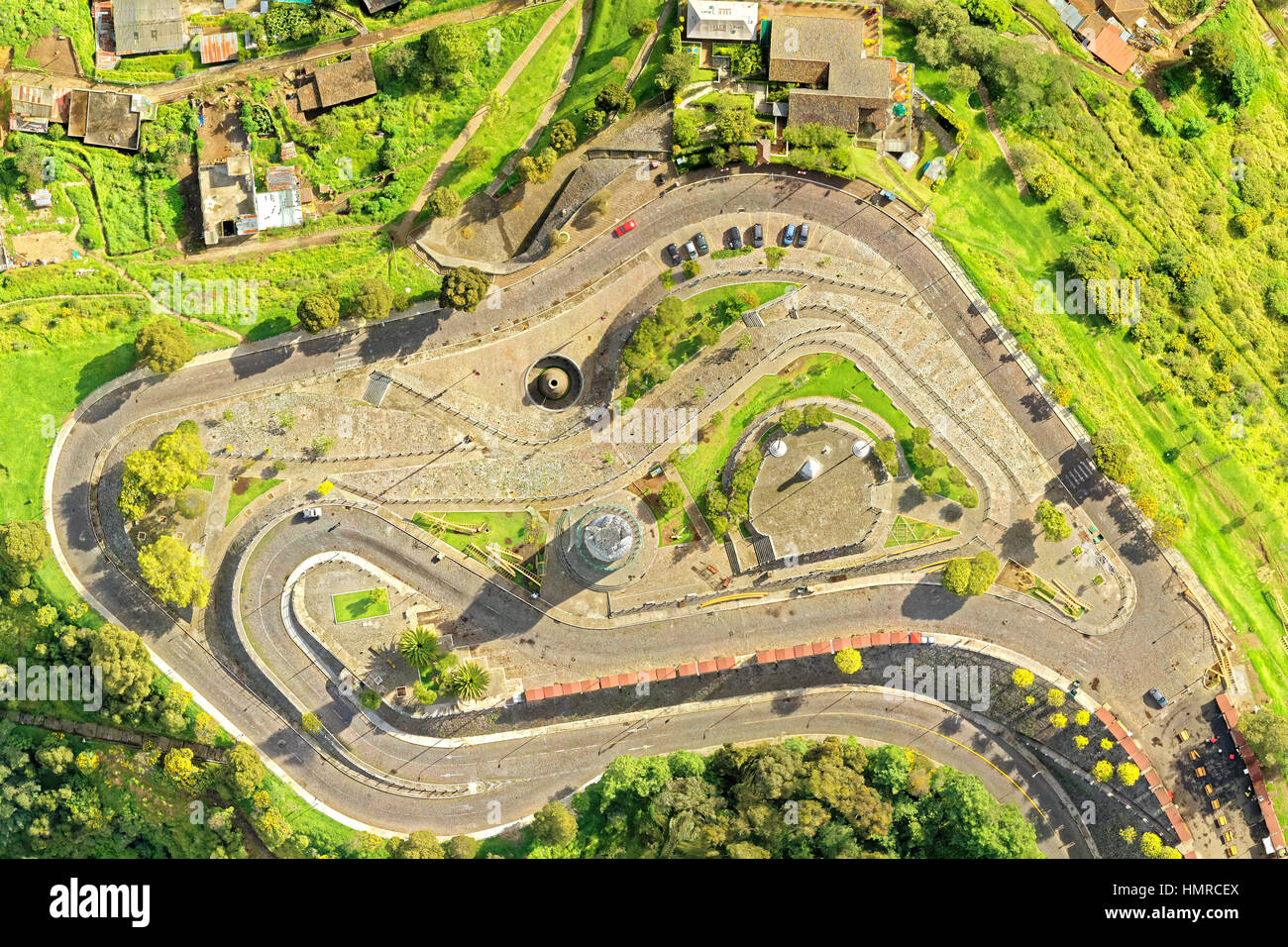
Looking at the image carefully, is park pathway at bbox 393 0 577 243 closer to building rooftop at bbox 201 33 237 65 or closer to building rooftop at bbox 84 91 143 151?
building rooftop at bbox 201 33 237 65

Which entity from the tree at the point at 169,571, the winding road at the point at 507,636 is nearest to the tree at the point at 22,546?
the winding road at the point at 507,636

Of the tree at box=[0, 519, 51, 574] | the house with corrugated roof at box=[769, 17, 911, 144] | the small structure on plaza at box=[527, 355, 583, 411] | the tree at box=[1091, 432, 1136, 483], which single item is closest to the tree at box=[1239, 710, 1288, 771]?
the tree at box=[1091, 432, 1136, 483]

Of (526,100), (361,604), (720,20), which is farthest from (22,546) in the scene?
(720,20)

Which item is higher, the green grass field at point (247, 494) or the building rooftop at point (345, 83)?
the building rooftop at point (345, 83)

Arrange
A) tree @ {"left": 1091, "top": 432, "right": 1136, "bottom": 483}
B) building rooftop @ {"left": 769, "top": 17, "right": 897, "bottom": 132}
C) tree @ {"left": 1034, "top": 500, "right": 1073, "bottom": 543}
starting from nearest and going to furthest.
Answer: tree @ {"left": 1034, "top": 500, "right": 1073, "bottom": 543}
tree @ {"left": 1091, "top": 432, "right": 1136, "bottom": 483}
building rooftop @ {"left": 769, "top": 17, "right": 897, "bottom": 132}

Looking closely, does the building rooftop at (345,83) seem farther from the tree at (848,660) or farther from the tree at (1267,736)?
the tree at (1267,736)

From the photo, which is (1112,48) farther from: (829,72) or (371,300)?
(371,300)
